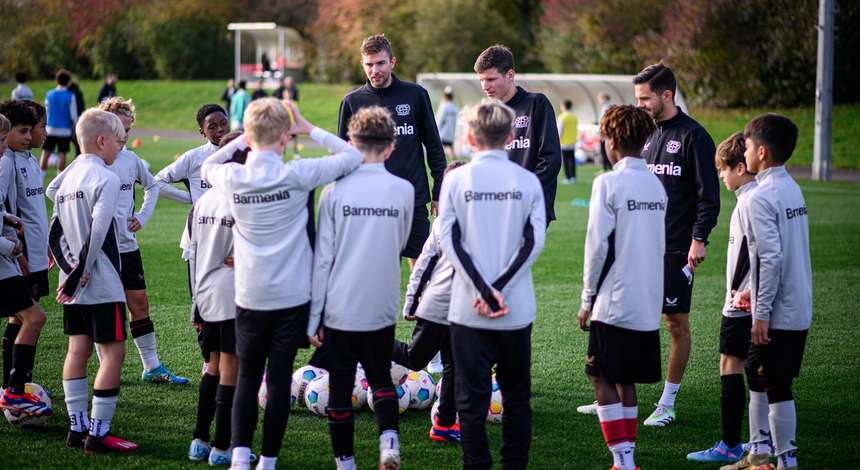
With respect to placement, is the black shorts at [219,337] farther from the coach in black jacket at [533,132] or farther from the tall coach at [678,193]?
the tall coach at [678,193]

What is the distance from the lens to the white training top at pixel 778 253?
193 inches

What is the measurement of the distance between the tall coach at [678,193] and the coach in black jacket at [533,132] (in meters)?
0.65

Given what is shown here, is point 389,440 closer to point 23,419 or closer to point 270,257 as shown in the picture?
point 270,257

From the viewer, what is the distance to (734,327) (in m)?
5.38

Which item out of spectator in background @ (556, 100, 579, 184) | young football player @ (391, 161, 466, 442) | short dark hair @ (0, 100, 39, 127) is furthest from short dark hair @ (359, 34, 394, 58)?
spectator in background @ (556, 100, 579, 184)

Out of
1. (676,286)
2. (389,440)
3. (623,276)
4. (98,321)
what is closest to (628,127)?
(623,276)

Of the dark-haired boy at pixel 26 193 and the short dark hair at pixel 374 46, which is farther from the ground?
the short dark hair at pixel 374 46

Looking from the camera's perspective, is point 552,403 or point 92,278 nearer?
point 92,278

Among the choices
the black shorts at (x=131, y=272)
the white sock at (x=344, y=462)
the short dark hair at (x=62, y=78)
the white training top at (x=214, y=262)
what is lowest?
the white sock at (x=344, y=462)

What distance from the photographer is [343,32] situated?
163ft

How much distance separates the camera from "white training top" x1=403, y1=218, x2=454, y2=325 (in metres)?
5.30

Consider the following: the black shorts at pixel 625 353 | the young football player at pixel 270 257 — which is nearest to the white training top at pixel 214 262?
the young football player at pixel 270 257

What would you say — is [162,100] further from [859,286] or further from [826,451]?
[826,451]

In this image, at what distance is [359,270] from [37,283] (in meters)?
3.04
